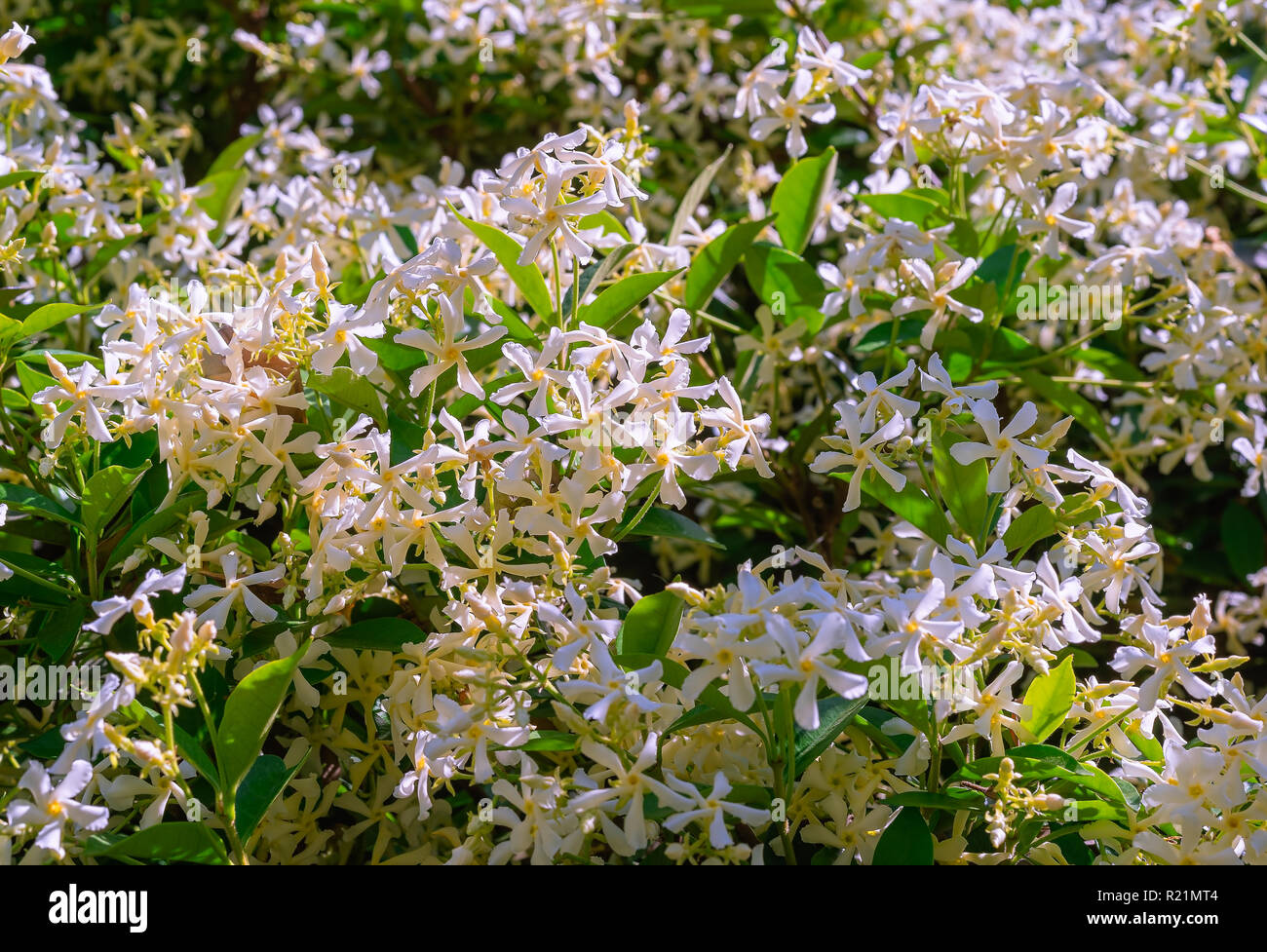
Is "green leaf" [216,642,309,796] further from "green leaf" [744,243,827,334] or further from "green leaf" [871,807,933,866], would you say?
"green leaf" [744,243,827,334]

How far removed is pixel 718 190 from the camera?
2.60 metres

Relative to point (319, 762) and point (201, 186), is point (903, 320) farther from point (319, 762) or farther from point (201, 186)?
point (201, 186)

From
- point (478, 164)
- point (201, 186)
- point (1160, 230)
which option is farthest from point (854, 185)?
point (201, 186)

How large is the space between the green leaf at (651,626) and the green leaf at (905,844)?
0.30 m

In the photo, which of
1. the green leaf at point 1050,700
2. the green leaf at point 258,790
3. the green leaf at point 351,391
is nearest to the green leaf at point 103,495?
the green leaf at point 351,391

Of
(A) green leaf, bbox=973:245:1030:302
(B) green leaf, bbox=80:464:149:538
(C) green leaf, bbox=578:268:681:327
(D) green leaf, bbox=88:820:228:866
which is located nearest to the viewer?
(D) green leaf, bbox=88:820:228:866

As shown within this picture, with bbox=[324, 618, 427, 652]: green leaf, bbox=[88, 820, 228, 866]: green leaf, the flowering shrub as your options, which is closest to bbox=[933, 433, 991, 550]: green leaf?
the flowering shrub

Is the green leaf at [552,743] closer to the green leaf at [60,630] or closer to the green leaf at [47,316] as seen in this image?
the green leaf at [60,630]

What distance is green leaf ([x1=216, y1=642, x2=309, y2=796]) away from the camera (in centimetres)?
114

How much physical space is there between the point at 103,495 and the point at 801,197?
108 cm

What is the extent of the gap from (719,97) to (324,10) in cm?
92

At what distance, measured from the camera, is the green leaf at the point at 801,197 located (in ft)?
5.70

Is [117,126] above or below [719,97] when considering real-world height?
below

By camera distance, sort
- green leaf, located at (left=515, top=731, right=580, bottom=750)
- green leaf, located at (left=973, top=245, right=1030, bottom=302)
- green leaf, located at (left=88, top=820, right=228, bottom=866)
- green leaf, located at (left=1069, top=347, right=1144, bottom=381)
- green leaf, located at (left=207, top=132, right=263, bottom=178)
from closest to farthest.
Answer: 1. green leaf, located at (left=88, top=820, right=228, bottom=866)
2. green leaf, located at (left=515, top=731, right=580, bottom=750)
3. green leaf, located at (left=973, top=245, right=1030, bottom=302)
4. green leaf, located at (left=1069, top=347, right=1144, bottom=381)
5. green leaf, located at (left=207, top=132, right=263, bottom=178)
